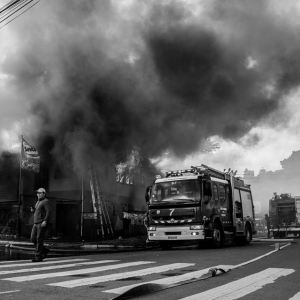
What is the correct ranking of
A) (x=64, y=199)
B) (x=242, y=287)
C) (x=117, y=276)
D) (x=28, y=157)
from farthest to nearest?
(x=64, y=199) → (x=28, y=157) → (x=117, y=276) → (x=242, y=287)

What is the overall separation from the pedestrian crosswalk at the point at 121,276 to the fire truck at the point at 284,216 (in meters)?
16.8

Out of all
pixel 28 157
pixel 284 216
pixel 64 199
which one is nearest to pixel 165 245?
pixel 28 157

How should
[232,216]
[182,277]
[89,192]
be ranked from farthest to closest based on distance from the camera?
[89,192]
[232,216]
[182,277]

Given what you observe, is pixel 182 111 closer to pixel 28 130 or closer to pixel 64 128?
pixel 64 128

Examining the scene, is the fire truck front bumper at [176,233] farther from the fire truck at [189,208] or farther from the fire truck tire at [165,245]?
the fire truck tire at [165,245]

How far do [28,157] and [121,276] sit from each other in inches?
562

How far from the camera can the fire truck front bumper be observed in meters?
12.2

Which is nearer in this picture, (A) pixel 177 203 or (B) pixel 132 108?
(A) pixel 177 203

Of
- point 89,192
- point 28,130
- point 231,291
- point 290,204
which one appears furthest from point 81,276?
point 290,204

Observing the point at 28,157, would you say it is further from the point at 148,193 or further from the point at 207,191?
the point at 207,191

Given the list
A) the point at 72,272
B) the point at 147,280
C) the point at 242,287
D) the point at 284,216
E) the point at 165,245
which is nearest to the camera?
the point at 242,287

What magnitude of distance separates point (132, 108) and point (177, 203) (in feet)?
22.4

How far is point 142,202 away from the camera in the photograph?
28109mm

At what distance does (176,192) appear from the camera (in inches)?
508
